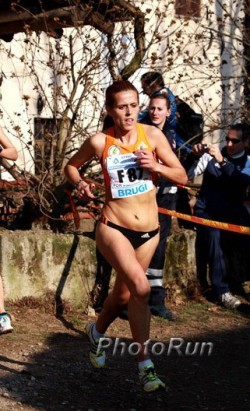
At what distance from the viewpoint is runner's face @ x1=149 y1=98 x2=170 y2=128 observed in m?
8.05

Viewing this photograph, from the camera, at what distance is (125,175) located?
592 cm

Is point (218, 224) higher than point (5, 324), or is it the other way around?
point (218, 224)

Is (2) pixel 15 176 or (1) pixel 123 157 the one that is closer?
(1) pixel 123 157

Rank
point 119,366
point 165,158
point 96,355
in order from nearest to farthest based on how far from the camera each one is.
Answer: point 165,158, point 96,355, point 119,366

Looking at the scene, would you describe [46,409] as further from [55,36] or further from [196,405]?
[55,36]

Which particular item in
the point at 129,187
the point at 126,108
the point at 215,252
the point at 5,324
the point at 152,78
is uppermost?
the point at 152,78

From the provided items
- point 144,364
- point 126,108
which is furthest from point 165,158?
point 144,364

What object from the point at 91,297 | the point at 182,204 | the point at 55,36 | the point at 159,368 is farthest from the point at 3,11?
the point at 159,368

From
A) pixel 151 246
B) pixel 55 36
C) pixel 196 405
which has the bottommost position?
pixel 196 405

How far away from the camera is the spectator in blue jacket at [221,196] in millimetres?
8812

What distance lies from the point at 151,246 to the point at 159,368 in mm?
1057

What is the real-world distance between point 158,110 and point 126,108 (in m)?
2.15

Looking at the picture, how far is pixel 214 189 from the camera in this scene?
29.2 ft

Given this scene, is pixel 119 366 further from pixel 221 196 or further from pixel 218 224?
pixel 221 196
